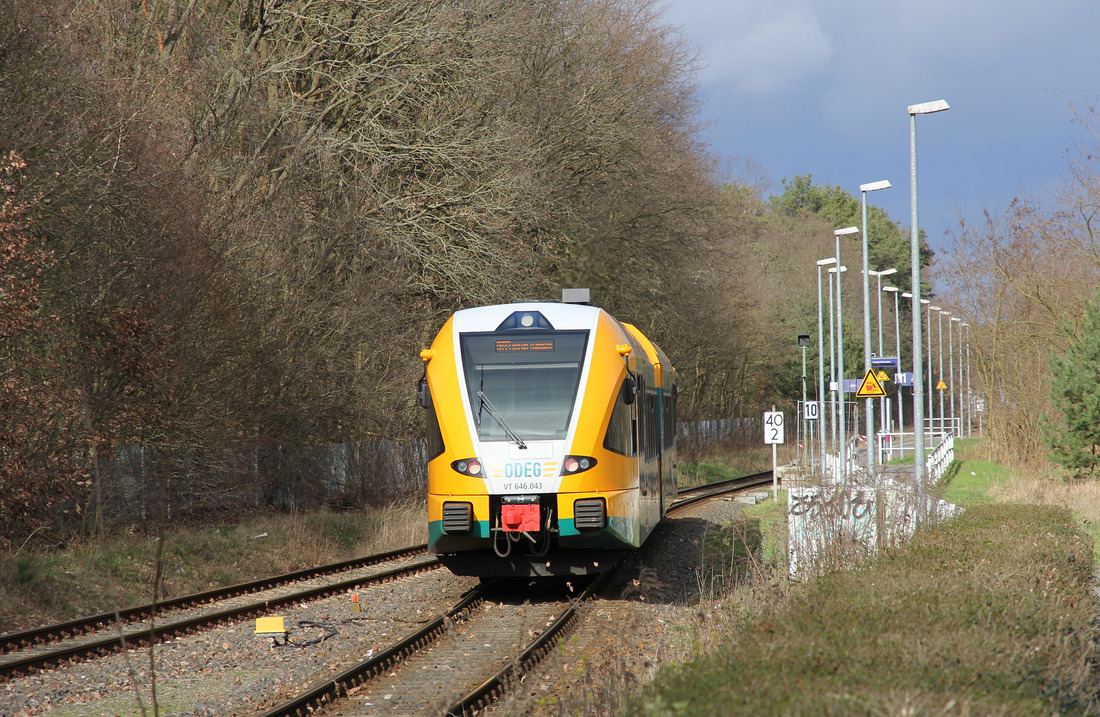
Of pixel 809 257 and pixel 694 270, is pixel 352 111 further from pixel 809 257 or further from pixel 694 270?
pixel 809 257

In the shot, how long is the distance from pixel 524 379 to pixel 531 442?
2.60 ft

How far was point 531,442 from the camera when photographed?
38.1ft

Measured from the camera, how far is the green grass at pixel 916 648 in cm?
430

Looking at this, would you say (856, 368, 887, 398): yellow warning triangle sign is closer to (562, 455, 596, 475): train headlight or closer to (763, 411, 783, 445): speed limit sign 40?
(763, 411, 783, 445): speed limit sign 40

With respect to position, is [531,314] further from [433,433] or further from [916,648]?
[916,648]

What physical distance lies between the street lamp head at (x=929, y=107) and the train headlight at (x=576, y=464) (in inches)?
502

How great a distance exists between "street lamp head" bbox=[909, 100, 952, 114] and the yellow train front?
11.1 m

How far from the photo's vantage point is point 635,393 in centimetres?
1252

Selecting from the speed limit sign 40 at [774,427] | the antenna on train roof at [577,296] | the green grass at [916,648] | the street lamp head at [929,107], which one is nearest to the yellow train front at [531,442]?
the antenna on train roof at [577,296]

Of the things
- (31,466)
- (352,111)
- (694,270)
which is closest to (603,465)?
(31,466)

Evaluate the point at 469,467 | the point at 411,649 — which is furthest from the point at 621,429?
the point at 411,649

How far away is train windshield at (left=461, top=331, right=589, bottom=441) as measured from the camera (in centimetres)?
1176

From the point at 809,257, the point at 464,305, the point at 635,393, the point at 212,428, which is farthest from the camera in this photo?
the point at 809,257

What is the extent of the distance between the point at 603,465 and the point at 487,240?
12946mm
